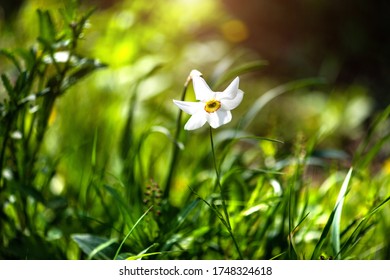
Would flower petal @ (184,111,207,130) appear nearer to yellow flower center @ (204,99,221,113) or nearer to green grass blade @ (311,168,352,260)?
yellow flower center @ (204,99,221,113)

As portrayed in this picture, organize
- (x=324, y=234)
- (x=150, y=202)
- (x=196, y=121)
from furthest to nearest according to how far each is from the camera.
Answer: (x=150, y=202)
(x=324, y=234)
(x=196, y=121)

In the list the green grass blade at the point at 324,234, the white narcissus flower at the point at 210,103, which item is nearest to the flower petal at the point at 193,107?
the white narcissus flower at the point at 210,103

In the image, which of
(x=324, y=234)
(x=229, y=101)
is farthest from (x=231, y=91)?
(x=324, y=234)

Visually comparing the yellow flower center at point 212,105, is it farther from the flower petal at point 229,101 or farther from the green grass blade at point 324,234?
the green grass blade at point 324,234

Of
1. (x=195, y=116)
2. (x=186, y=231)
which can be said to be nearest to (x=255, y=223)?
(x=186, y=231)

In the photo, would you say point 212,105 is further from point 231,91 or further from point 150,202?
point 150,202

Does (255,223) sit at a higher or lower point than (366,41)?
lower
